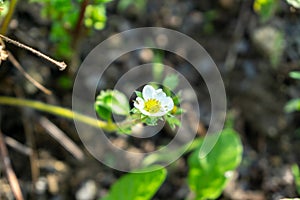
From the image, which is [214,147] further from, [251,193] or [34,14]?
[34,14]

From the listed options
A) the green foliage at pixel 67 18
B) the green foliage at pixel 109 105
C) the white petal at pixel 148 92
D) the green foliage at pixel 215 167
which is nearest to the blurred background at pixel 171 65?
the green foliage at pixel 67 18

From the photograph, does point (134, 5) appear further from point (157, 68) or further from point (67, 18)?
point (67, 18)

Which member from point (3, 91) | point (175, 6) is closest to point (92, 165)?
point (3, 91)

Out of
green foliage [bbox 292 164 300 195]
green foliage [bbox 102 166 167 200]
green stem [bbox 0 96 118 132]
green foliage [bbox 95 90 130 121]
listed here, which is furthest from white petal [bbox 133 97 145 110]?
green foliage [bbox 292 164 300 195]

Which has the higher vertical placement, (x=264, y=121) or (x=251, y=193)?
(x=264, y=121)

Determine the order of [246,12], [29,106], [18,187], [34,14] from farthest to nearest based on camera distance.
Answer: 1. [246,12]
2. [34,14]
3. [29,106]
4. [18,187]

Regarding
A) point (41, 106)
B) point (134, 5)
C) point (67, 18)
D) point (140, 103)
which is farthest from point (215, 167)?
point (134, 5)

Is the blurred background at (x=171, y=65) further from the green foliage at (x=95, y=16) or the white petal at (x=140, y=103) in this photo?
the white petal at (x=140, y=103)

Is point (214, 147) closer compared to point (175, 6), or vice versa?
point (214, 147)

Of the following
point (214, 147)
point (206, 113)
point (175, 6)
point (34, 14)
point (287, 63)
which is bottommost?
point (214, 147)
